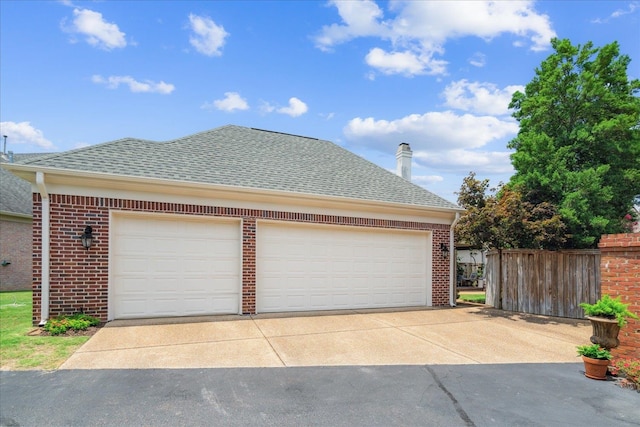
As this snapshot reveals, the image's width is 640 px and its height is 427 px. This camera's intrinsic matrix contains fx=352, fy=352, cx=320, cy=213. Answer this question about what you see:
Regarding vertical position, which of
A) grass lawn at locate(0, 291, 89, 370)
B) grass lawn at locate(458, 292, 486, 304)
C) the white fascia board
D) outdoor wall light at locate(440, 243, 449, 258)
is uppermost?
the white fascia board

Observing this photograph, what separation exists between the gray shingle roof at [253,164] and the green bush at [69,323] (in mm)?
3097

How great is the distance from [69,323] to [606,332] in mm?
9510

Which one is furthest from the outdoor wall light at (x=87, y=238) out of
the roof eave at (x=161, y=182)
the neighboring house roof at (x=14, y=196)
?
the neighboring house roof at (x=14, y=196)

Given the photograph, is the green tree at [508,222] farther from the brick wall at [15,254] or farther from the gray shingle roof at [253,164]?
the brick wall at [15,254]

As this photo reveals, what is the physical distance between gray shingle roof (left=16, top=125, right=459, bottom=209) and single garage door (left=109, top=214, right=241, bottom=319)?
3.84ft

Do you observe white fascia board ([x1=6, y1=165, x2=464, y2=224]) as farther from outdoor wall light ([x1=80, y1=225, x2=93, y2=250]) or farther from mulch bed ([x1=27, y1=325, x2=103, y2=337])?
mulch bed ([x1=27, y1=325, x2=103, y2=337])

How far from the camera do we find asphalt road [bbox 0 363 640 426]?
3654 millimetres

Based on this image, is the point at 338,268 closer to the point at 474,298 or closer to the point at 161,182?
the point at 161,182

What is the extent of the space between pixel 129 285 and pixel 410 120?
12.6 m

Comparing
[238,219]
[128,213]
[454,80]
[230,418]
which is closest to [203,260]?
[238,219]

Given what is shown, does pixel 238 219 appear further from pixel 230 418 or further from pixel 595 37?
pixel 595 37

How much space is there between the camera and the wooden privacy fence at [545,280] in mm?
9789

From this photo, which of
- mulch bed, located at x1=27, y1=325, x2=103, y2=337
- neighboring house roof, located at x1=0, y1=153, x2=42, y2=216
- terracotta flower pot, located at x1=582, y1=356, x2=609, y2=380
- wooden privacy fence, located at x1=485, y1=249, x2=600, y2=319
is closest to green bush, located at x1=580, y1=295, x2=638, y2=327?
terracotta flower pot, located at x1=582, y1=356, x2=609, y2=380

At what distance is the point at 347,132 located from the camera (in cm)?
1892
